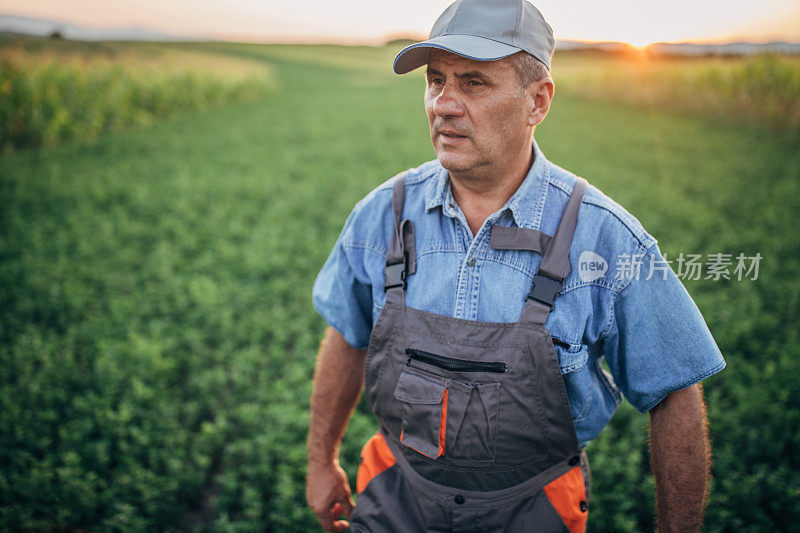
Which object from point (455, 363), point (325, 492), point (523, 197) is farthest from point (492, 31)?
point (325, 492)

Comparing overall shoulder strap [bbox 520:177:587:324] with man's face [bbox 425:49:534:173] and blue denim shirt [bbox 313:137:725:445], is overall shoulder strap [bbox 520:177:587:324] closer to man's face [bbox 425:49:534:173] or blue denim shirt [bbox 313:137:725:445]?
blue denim shirt [bbox 313:137:725:445]

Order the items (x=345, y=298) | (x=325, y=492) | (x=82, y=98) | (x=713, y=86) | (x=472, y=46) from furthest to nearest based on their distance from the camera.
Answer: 1. (x=713, y=86)
2. (x=82, y=98)
3. (x=325, y=492)
4. (x=345, y=298)
5. (x=472, y=46)

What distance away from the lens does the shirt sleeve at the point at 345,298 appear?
1765 mm

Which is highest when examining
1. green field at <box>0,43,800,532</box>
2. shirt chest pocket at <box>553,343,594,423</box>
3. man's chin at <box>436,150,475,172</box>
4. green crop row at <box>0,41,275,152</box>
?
green crop row at <box>0,41,275,152</box>

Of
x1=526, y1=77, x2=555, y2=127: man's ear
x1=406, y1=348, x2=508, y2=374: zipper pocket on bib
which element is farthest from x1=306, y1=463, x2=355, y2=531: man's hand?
x1=526, y1=77, x2=555, y2=127: man's ear

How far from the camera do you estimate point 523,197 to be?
1499 millimetres

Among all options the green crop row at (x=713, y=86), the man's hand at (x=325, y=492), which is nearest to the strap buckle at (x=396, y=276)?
the man's hand at (x=325, y=492)

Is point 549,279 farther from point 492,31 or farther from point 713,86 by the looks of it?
point 713,86

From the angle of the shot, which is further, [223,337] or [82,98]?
[82,98]

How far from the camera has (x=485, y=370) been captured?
1391mm

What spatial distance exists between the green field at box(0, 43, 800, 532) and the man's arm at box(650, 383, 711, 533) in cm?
140

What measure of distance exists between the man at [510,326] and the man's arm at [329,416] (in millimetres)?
290

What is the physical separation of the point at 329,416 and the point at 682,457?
1248 mm

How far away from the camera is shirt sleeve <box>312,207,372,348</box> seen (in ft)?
5.79
